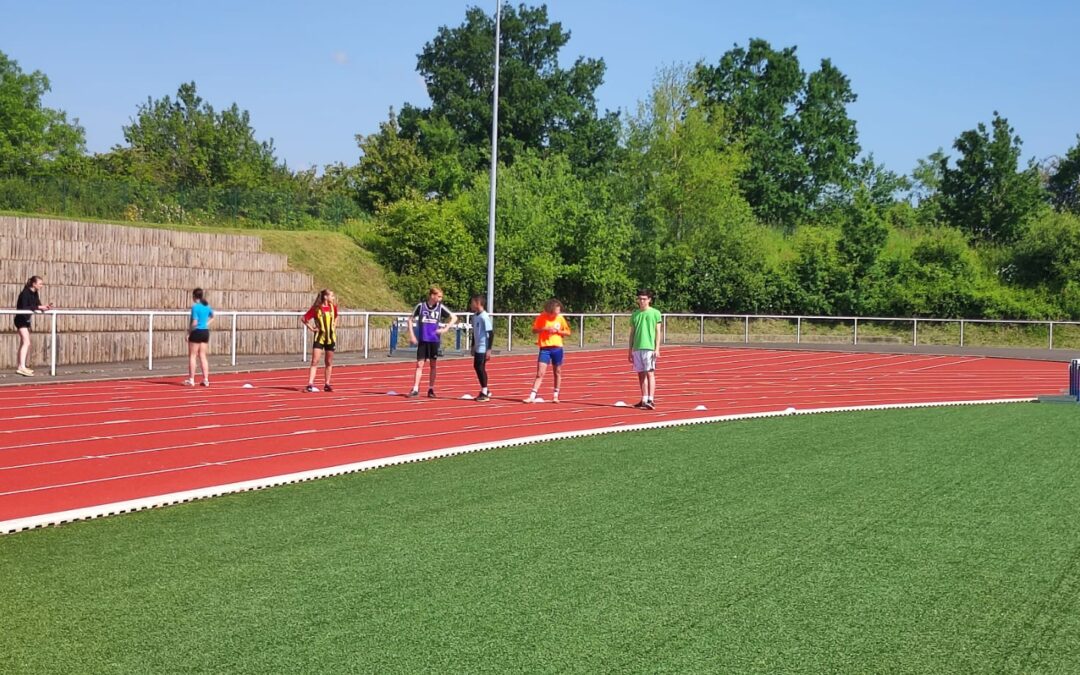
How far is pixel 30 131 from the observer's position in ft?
179

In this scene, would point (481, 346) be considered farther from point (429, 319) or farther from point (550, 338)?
point (550, 338)

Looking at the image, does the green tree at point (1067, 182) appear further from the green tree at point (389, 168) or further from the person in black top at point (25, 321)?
the person in black top at point (25, 321)

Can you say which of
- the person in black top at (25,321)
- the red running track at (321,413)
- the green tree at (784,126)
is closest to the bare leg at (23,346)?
the person in black top at (25,321)

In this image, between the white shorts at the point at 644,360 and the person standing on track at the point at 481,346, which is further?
the person standing on track at the point at 481,346

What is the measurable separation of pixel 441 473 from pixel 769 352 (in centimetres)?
2651

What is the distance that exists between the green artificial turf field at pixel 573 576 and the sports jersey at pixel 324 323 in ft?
28.9

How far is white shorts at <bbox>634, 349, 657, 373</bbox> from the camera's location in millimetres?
16828

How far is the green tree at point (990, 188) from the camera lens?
63.5 m

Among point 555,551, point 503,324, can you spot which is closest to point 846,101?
point 503,324

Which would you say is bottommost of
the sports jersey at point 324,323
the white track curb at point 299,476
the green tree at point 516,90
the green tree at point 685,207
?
the white track curb at point 299,476

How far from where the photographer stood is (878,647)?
4953 mm

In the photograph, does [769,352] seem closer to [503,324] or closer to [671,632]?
[503,324]

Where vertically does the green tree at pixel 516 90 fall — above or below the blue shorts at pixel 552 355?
above

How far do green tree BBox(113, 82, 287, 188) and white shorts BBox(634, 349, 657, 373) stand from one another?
1680 inches
